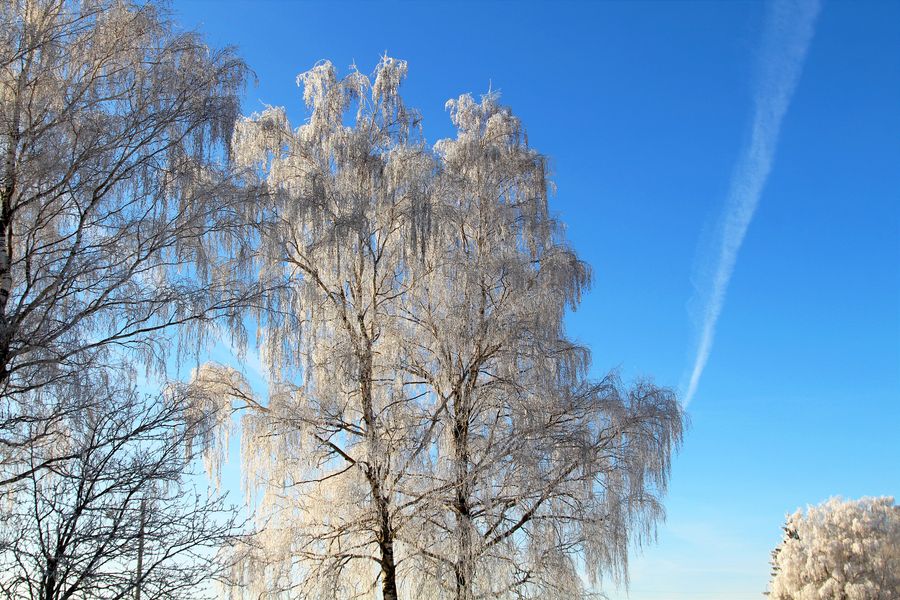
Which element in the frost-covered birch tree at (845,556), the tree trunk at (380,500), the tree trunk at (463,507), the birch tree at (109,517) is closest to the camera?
the birch tree at (109,517)

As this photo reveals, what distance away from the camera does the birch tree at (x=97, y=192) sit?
324 inches

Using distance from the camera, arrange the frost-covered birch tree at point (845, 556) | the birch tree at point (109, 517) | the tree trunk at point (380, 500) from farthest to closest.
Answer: the frost-covered birch tree at point (845, 556) < the tree trunk at point (380, 500) < the birch tree at point (109, 517)

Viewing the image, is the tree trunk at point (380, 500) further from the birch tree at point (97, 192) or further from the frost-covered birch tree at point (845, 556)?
the frost-covered birch tree at point (845, 556)

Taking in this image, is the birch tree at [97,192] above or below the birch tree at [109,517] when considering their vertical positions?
above

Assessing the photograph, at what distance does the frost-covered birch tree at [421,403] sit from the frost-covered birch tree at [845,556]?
67.6ft

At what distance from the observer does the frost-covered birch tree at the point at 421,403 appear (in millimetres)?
12555

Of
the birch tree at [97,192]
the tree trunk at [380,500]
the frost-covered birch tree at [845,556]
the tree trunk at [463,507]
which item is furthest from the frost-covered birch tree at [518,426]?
the frost-covered birch tree at [845,556]

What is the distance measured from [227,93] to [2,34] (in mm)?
2539

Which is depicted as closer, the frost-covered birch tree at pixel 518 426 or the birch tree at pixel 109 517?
the birch tree at pixel 109 517

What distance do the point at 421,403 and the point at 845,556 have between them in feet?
77.0

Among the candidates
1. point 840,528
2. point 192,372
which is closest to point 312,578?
point 192,372

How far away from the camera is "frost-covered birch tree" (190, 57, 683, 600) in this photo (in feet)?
41.2

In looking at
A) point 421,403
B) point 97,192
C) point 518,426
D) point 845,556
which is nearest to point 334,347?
point 421,403

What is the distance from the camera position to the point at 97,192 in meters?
9.08
